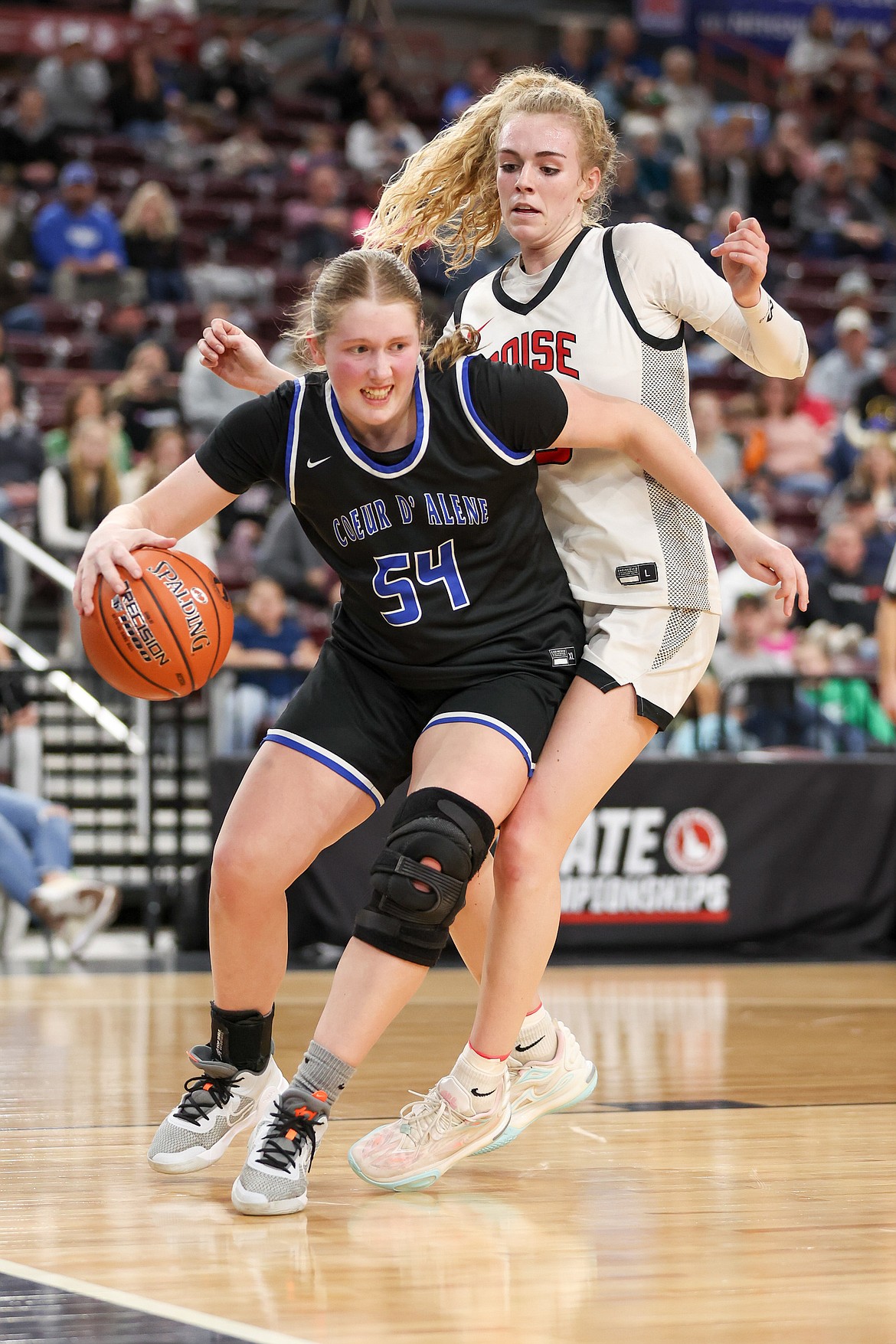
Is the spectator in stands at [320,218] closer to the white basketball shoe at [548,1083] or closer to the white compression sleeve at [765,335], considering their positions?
the white compression sleeve at [765,335]

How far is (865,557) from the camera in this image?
9.50 m

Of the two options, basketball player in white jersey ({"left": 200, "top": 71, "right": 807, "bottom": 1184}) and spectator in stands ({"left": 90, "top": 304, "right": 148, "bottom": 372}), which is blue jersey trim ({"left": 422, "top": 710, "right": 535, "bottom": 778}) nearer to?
basketball player in white jersey ({"left": 200, "top": 71, "right": 807, "bottom": 1184})

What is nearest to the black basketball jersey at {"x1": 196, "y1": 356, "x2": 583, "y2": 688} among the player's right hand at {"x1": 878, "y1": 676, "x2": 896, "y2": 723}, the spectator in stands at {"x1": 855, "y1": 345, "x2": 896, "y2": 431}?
the player's right hand at {"x1": 878, "y1": 676, "x2": 896, "y2": 723}

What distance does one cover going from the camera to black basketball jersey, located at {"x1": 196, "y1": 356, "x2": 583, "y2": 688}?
2.88 m

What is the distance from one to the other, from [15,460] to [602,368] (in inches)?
265

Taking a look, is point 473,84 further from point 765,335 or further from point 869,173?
point 765,335

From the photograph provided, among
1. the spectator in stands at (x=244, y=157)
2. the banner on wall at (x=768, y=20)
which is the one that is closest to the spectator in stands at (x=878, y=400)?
the spectator in stands at (x=244, y=157)

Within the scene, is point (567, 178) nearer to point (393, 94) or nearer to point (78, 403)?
point (78, 403)

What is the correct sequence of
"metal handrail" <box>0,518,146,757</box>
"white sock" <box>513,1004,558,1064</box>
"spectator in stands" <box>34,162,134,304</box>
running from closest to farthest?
"white sock" <box>513,1004,558,1064</box>
"metal handrail" <box>0,518,146,757</box>
"spectator in stands" <box>34,162,134,304</box>

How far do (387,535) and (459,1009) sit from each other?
2.74 m

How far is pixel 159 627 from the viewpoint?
293 cm

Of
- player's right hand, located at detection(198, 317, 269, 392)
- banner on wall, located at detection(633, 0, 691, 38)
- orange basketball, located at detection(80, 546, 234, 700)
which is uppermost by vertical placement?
banner on wall, located at detection(633, 0, 691, 38)

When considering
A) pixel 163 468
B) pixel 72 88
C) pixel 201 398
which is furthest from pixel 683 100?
pixel 163 468

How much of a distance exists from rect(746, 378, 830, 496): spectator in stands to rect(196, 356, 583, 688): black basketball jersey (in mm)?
8664
